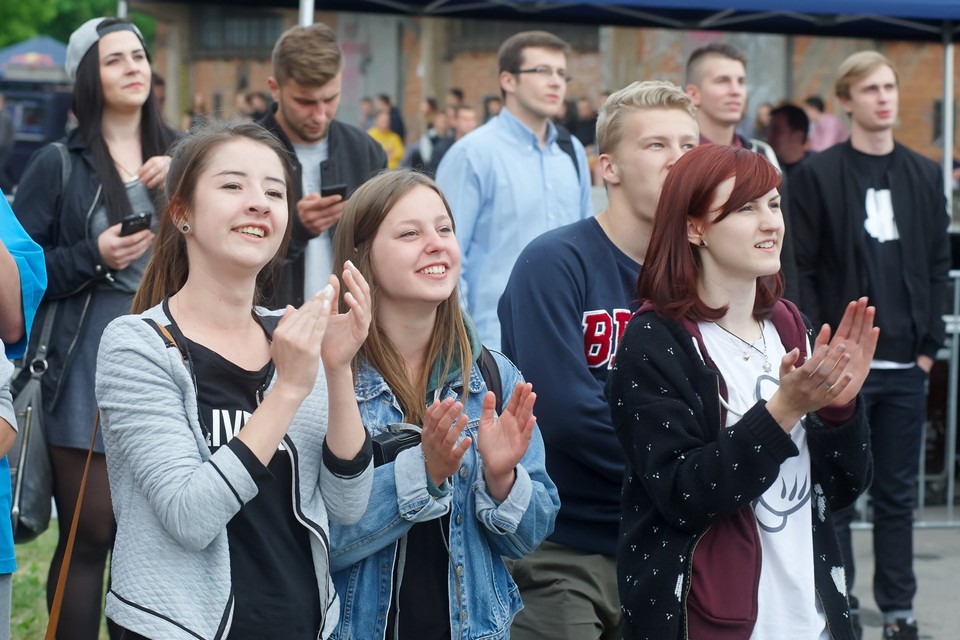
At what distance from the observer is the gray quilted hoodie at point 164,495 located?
239 cm

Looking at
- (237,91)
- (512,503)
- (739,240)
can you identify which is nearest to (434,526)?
(512,503)

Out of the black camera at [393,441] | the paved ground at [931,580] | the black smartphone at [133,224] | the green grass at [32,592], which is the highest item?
the black smartphone at [133,224]

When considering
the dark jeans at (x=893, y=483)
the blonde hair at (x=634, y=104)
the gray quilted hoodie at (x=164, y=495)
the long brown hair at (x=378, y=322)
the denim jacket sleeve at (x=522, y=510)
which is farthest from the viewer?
the dark jeans at (x=893, y=483)

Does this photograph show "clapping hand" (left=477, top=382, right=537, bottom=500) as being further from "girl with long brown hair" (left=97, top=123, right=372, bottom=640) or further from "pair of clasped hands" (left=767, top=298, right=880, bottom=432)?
"pair of clasped hands" (left=767, top=298, right=880, bottom=432)

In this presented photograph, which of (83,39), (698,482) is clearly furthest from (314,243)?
(698,482)

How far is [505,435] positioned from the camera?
9.34 feet

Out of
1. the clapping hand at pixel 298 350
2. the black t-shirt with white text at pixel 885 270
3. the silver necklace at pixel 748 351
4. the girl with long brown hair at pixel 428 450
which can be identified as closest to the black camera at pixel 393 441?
the girl with long brown hair at pixel 428 450

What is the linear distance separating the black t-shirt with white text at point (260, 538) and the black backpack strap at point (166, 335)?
0.08 ft

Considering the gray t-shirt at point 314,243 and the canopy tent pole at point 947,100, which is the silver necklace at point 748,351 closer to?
the gray t-shirt at point 314,243

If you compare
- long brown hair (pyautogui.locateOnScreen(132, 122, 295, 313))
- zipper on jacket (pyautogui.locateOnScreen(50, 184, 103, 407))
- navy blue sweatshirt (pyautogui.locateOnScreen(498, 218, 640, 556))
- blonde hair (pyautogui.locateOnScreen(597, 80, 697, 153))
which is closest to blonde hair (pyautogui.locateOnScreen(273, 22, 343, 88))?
zipper on jacket (pyautogui.locateOnScreen(50, 184, 103, 407))

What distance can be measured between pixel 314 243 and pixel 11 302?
6.16ft

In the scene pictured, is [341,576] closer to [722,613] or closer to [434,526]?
[434,526]

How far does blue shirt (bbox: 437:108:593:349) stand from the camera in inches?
220

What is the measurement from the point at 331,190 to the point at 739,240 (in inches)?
75.6
